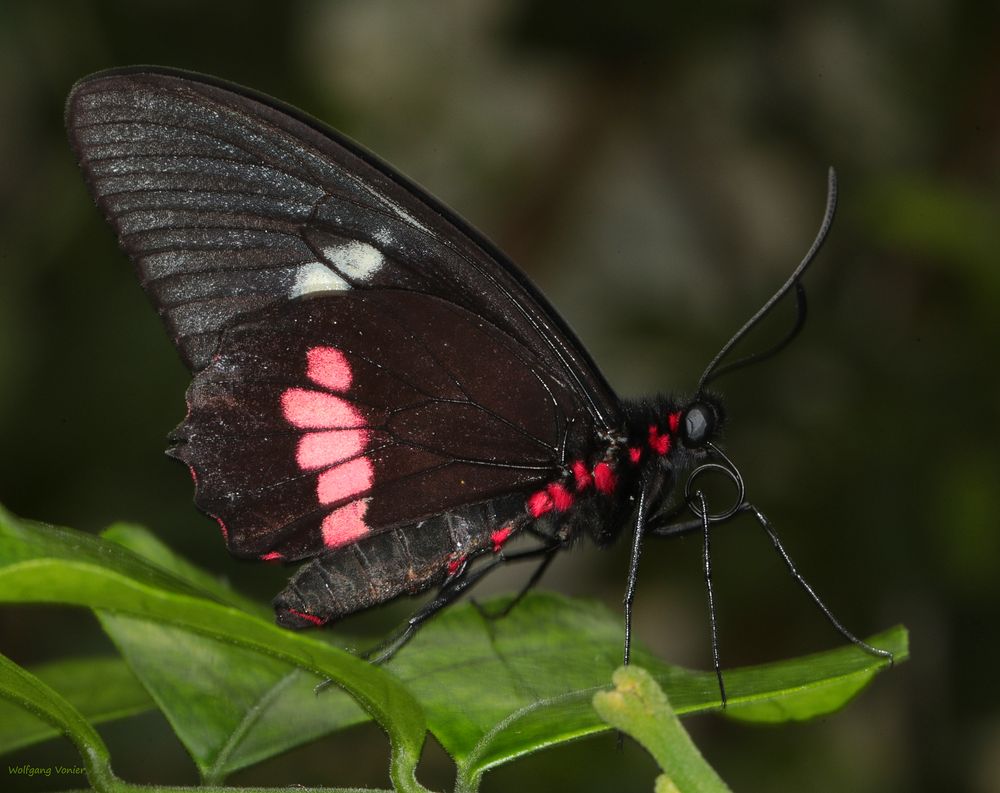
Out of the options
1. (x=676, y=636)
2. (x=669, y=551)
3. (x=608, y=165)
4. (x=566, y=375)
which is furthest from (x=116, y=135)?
(x=676, y=636)

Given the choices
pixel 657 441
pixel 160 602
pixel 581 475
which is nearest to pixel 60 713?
pixel 160 602

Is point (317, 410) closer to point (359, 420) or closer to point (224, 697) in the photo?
point (359, 420)

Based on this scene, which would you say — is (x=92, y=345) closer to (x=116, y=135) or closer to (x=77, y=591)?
(x=116, y=135)

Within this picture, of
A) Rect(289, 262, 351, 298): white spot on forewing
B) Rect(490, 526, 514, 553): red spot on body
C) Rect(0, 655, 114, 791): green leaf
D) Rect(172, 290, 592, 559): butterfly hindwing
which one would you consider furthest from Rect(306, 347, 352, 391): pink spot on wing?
Rect(0, 655, 114, 791): green leaf

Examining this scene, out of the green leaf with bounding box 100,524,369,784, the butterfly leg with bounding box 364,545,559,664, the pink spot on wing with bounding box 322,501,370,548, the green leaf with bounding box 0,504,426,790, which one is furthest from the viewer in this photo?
the pink spot on wing with bounding box 322,501,370,548

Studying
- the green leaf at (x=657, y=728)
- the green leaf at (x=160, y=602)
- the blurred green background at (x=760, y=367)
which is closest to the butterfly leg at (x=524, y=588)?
the green leaf at (x=160, y=602)

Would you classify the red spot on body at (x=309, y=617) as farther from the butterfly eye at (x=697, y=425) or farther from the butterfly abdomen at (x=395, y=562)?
the butterfly eye at (x=697, y=425)

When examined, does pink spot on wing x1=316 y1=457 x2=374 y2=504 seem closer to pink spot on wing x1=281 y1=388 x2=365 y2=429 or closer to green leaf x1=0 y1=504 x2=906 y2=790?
pink spot on wing x1=281 y1=388 x2=365 y2=429
